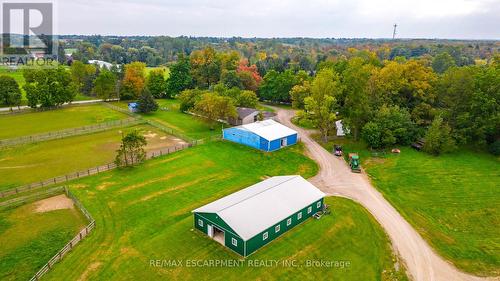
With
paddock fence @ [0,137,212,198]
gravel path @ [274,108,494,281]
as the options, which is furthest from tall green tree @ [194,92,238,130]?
gravel path @ [274,108,494,281]

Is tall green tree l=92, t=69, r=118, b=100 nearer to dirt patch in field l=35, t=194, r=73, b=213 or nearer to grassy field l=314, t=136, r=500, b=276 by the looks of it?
dirt patch in field l=35, t=194, r=73, b=213

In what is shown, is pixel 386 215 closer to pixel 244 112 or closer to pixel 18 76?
pixel 244 112

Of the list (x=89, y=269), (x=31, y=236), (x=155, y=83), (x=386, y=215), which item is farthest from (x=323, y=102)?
(x=155, y=83)

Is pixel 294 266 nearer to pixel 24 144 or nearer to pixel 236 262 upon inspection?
pixel 236 262

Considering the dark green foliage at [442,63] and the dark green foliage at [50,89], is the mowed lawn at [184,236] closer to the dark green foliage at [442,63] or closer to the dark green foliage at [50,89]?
the dark green foliage at [50,89]

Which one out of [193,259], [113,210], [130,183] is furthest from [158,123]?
[193,259]
